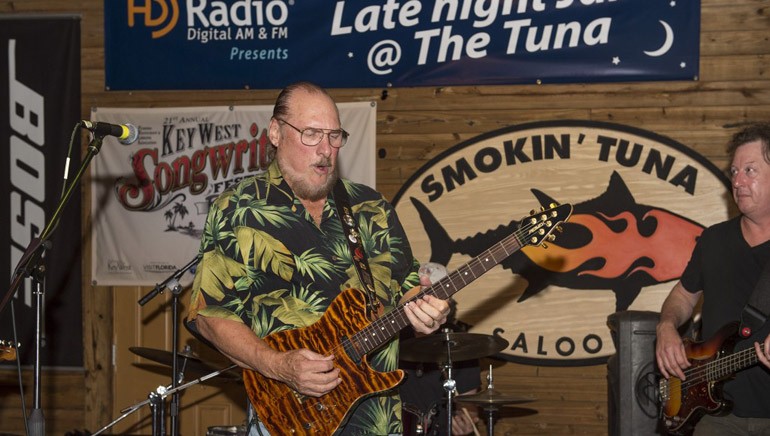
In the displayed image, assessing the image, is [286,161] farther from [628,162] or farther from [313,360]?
[628,162]

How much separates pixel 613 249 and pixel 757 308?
253cm

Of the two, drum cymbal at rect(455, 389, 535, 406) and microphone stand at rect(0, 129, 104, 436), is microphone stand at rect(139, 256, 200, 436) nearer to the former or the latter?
microphone stand at rect(0, 129, 104, 436)

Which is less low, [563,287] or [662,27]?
[662,27]

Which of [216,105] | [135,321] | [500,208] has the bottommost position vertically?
[135,321]

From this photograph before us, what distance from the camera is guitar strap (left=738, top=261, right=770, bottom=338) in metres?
4.05

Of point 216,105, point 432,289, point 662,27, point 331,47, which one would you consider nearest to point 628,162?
point 662,27

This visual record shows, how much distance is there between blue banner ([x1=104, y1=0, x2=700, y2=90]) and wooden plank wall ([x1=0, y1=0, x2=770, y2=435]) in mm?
94

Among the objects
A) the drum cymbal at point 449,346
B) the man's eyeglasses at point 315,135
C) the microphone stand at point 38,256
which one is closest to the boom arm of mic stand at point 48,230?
the microphone stand at point 38,256

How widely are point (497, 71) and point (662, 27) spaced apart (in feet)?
3.62

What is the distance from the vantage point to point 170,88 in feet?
23.7

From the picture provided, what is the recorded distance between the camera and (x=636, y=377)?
5.16 m

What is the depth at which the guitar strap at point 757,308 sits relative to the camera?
4.05m

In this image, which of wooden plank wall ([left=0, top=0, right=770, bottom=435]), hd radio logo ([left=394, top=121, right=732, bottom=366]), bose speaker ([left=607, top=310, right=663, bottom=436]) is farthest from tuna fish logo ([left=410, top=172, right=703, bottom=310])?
bose speaker ([left=607, top=310, right=663, bottom=436])

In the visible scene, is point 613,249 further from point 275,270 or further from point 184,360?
point 275,270
